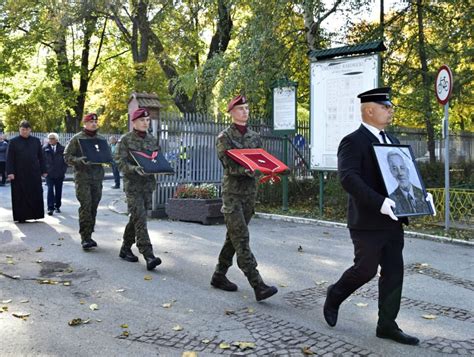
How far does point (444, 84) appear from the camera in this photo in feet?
31.7

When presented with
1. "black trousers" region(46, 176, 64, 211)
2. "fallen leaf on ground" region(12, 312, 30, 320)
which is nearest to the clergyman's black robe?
"black trousers" region(46, 176, 64, 211)

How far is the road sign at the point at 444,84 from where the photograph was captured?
31.2 feet

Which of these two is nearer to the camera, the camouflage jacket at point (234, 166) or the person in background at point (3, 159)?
the camouflage jacket at point (234, 166)

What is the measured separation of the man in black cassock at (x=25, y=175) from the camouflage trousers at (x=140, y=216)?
439 centimetres

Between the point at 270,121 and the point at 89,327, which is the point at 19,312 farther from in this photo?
the point at 270,121

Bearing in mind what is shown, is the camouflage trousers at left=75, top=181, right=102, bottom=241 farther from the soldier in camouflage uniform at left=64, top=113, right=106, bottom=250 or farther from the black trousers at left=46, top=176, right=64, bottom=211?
the black trousers at left=46, top=176, right=64, bottom=211

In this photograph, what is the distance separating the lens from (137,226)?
677 centimetres

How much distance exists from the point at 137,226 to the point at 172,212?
4706 millimetres

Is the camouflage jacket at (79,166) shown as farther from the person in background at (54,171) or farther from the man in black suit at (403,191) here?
the man in black suit at (403,191)

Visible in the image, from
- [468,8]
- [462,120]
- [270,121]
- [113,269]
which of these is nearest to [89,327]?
[113,269]

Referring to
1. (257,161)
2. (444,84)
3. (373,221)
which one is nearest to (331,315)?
(373,221)

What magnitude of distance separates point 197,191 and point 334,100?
3.36 m

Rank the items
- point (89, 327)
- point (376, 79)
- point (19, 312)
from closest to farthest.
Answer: point (89, 327) → point (19, 312) → point (376, 79)

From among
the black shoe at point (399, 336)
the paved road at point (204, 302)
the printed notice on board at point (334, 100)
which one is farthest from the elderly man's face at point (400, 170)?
the printed notice on board at point (334, 100)
